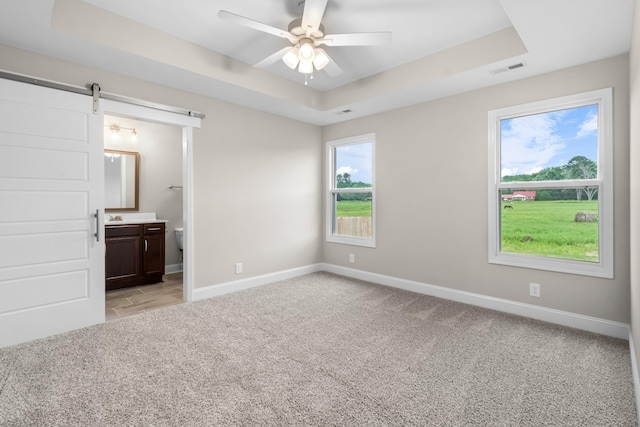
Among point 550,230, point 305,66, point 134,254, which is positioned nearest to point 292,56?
point 305,66

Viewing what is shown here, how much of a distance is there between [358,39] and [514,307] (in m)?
3.01

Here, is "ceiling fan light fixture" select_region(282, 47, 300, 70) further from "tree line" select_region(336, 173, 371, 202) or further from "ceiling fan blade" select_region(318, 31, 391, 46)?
"tree line" select_region(336, 173, 371, 202)

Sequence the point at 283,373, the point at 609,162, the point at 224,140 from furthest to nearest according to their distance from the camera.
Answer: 1. the point at 224,140
2. the point at 609,162
3. the point at 283,373

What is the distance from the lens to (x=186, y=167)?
12.0 feet

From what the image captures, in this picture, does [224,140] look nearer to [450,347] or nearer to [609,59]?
[450,347]

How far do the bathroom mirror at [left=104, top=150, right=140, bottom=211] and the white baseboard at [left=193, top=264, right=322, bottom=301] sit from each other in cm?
212

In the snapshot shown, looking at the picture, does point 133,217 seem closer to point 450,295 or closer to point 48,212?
point 48,212

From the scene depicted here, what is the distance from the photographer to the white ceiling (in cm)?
228

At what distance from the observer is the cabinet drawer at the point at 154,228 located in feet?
14.6

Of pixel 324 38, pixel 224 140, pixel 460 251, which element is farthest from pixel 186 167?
pixel 460 251

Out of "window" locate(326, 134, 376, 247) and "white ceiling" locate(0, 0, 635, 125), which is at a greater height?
"white ceiling" locate(0, 0, 635, 125)

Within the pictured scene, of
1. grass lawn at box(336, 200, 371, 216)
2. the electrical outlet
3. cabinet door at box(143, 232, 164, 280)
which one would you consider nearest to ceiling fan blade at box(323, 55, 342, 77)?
grass lawn at box(336, 200, 371, 216)

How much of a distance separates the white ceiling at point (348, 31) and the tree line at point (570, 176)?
3.04ft

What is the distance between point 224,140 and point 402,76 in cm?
225
